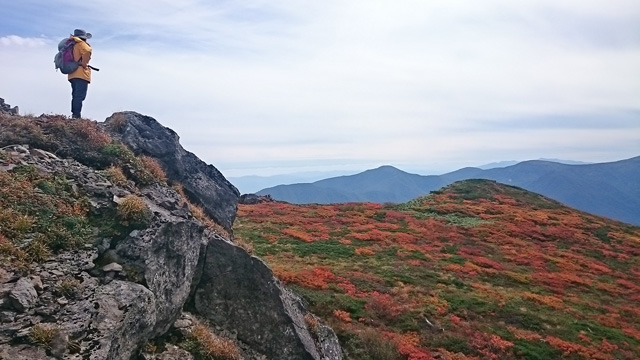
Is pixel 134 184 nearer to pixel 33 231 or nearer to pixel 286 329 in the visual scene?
pixel 33 231

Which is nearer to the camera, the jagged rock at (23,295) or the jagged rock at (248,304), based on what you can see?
the jagged rock at (23,295)

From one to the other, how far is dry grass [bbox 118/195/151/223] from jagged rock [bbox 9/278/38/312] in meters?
3.55

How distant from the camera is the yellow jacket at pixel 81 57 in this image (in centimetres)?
2000

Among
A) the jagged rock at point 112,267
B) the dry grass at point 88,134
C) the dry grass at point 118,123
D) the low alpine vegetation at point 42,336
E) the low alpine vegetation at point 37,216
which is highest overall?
the dry grass at point 118,123

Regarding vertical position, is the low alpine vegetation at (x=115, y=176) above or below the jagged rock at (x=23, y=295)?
above

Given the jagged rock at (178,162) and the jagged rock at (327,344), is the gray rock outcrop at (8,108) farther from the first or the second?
the jagged rock at (327,344)

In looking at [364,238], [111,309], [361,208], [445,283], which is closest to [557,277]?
[445,283]

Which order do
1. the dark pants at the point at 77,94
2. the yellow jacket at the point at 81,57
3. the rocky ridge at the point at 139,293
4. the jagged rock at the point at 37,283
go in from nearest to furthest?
the rocky ridge at the point at 139,293 → the jagged rock at the point at 37,283 → the yellow jacket at the point at 81,57 → the dark pants at the point at 77,94

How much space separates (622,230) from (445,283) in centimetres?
4284

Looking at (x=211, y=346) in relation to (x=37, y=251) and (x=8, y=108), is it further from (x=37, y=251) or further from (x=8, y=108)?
(x=8, y=108)

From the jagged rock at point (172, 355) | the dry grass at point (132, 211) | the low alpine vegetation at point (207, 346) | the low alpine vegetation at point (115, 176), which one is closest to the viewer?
the jagged rock at point (172, 355)

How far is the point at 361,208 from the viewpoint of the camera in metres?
60.1

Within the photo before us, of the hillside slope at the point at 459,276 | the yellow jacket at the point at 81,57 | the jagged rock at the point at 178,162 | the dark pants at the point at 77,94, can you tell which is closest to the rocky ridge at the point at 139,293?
the jagged rock at the point at 178,162

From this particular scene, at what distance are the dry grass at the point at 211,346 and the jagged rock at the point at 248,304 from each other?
1.33 m
